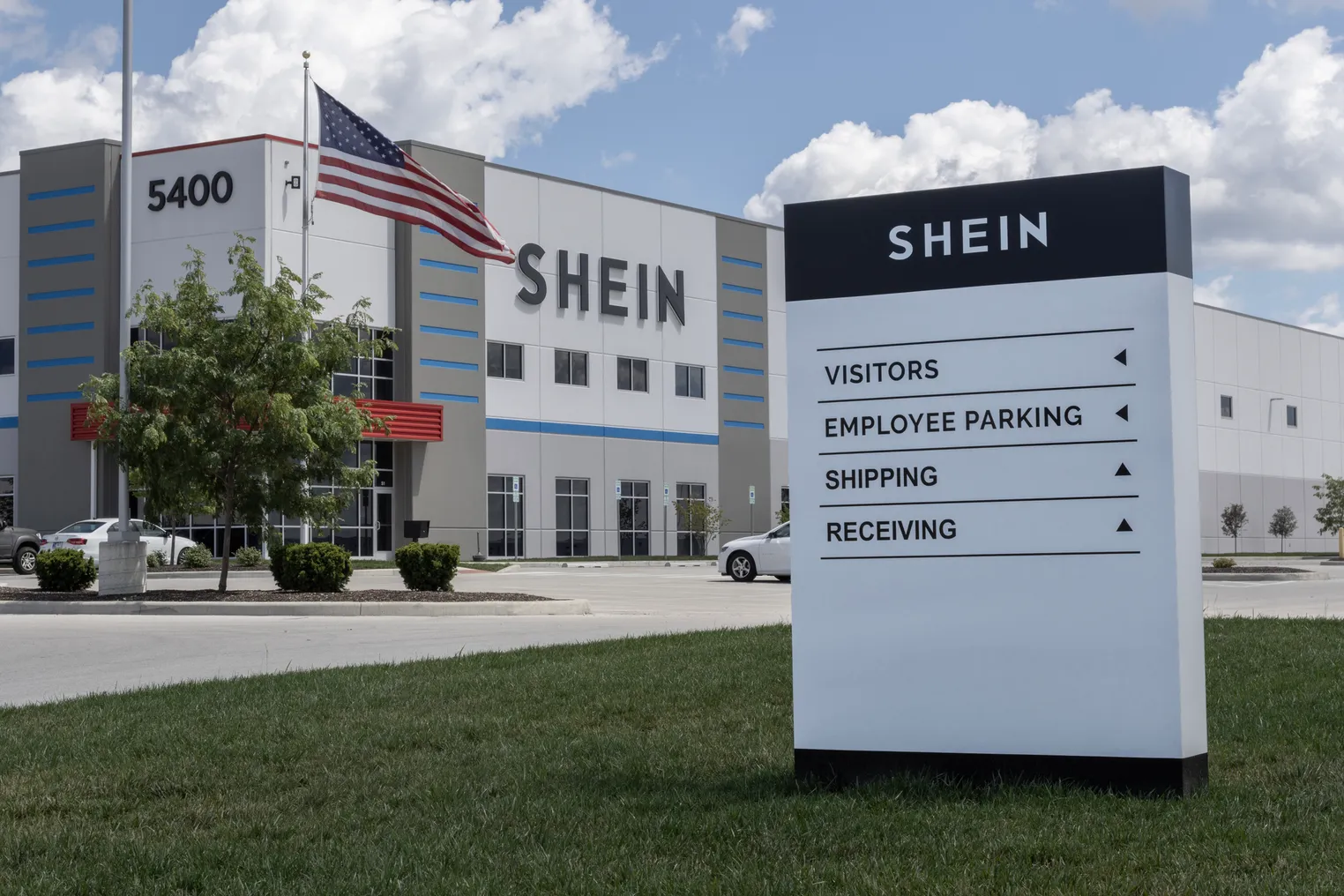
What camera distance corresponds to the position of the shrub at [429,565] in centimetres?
2417

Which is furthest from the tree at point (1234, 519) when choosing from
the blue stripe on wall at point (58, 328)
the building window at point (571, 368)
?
the blue stripe on wall at point (58, 328)

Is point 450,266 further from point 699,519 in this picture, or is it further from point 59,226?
point 699,519

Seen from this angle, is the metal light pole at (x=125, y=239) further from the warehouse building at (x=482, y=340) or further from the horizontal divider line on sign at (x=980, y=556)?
the horizontal divider line on sign at (x=980, y=556)

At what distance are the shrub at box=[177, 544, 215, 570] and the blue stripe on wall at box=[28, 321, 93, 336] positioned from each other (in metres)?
10.9

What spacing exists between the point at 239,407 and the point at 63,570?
507cm

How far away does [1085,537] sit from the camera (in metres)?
6.68

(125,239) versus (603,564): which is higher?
(125,239)

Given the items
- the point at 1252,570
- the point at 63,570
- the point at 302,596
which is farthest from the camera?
the point at 1252,570

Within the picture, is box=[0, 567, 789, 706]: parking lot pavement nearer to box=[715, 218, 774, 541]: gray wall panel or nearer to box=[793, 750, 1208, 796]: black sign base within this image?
box=[793, 750, 1208, 796]: black sign base

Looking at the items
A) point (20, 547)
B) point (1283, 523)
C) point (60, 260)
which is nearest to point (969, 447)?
point (20, 547)

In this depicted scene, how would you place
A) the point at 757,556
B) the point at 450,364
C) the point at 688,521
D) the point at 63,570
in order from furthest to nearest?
1. the point at 688,521
2. the point at 450,364
3. the point at 757,556
4. the point at 63,570

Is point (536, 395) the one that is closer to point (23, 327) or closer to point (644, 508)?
point (644, 508)

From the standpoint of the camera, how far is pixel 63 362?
4750cm

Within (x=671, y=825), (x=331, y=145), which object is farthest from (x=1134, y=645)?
(x=331, y=145)
